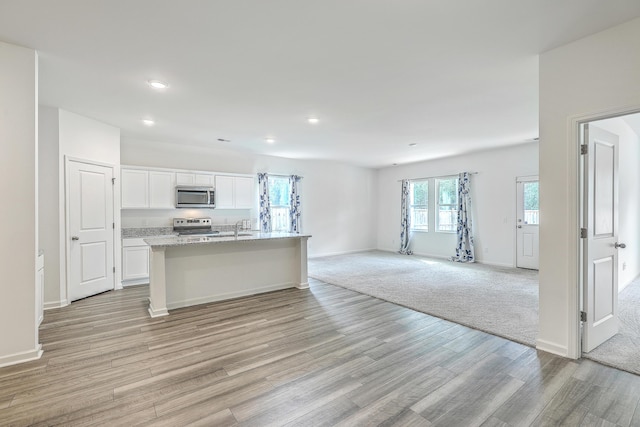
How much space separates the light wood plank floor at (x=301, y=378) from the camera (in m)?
1.94

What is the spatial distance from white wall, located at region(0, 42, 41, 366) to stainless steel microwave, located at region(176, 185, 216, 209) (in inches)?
121

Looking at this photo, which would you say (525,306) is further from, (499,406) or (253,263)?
(253,263)

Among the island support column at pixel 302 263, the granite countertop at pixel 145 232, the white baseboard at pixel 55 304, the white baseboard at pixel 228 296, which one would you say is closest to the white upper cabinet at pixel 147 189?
the granite countertop at pixel 145 232

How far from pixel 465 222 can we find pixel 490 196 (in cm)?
81

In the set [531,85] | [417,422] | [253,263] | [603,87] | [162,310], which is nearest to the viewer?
[417,422]

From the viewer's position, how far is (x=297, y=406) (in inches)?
79.9

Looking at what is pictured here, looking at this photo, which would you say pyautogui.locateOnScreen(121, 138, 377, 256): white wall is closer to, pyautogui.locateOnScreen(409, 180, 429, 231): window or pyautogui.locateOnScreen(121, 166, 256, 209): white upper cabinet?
pyautogui.locateOnScreen(121, 166, 256, 209): white upper cabinet

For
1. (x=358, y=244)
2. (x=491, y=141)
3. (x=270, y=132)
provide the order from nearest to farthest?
1. (x=270, y=132)
2. (x=491, y=141)
3. (x=358, y=244)

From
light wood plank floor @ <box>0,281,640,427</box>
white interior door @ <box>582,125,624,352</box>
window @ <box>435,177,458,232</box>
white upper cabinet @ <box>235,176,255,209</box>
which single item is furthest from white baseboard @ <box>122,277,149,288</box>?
window @ <box>435,177,458,232</box>

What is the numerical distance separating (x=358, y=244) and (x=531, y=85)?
6.65m

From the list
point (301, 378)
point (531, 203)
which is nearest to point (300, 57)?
point (301, 378)

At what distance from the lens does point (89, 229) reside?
Result: 4.53 metres

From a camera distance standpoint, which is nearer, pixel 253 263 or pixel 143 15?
pixel 143 15

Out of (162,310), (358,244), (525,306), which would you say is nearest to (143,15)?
(162,310)
